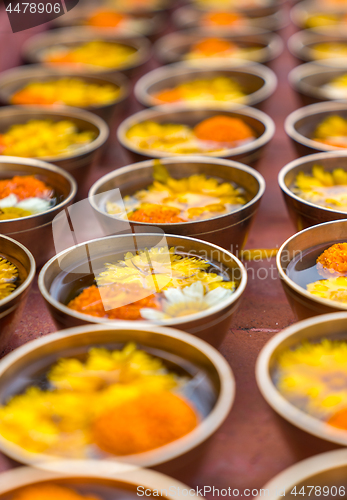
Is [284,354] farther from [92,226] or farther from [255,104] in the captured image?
→ [255,104]

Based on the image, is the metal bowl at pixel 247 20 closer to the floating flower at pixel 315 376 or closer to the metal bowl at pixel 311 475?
the floating flower at pixel 315 376

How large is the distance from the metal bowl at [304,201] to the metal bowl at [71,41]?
0.80 metres

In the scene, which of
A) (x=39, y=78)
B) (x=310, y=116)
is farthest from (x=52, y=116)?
(x=310, y=116)

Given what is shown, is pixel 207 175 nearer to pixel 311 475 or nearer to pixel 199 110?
pixel 199 110

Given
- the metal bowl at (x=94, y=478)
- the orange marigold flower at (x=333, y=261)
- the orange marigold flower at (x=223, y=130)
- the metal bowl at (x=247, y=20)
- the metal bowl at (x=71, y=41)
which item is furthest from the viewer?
the metal bowl at (x=247, y=20)

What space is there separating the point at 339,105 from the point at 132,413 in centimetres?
98

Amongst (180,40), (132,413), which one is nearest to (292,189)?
(132,413)

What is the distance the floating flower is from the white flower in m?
0.13

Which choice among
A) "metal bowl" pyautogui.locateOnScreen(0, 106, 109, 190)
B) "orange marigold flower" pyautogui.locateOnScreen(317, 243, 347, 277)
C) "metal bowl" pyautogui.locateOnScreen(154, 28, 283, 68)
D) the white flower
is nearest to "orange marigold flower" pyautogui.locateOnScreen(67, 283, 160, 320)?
the white flower

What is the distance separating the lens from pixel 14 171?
3.51ft

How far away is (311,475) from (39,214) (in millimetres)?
550

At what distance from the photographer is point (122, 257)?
80 centimetres

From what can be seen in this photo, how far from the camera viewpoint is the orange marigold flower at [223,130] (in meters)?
1.18

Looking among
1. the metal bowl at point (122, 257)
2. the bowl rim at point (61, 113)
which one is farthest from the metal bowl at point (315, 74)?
the metal bowl at point (122, 257)
